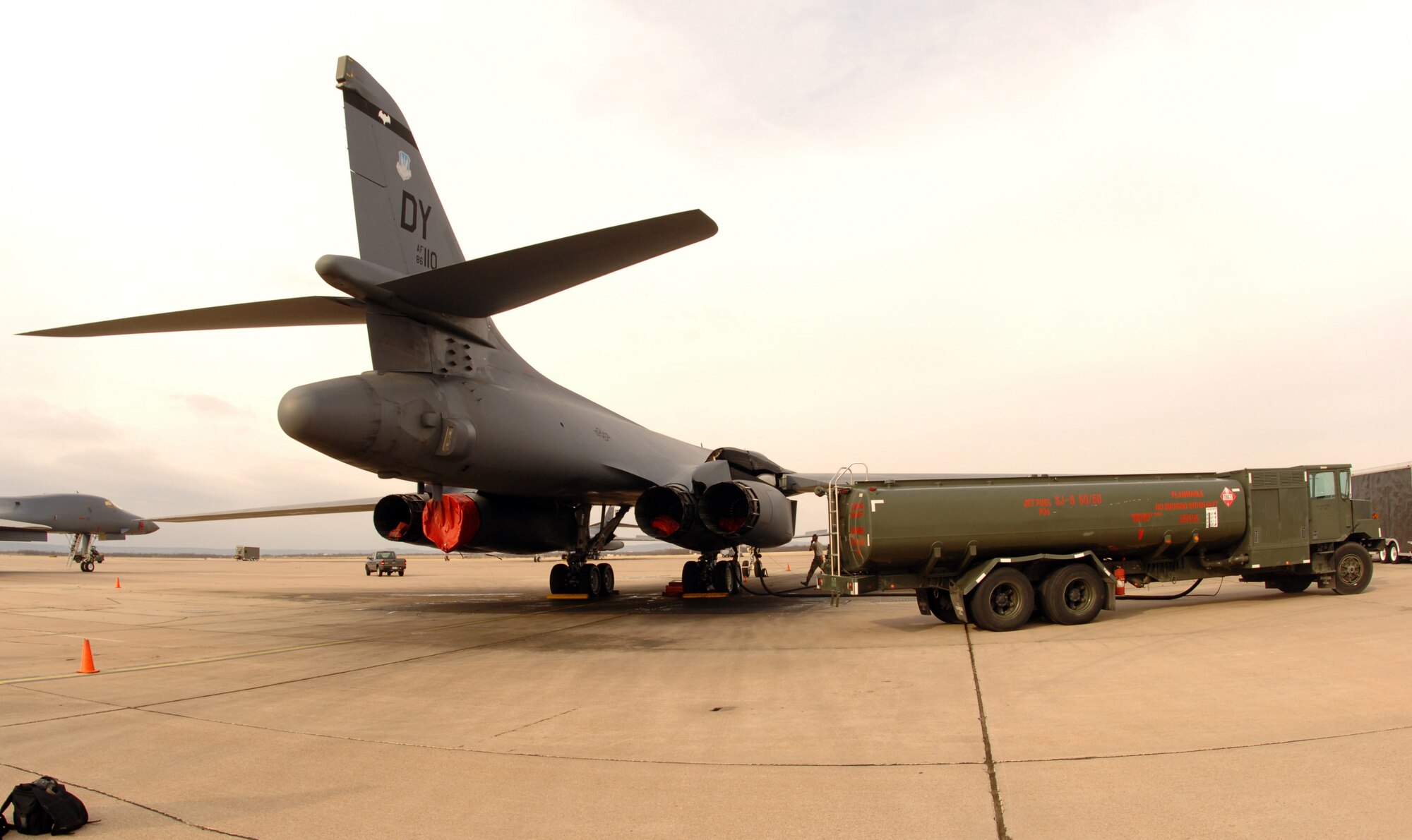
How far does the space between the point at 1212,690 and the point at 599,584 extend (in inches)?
500

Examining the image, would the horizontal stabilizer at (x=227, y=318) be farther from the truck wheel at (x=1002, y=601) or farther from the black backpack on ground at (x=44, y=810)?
the truck wheel at (x=1002, y=601)

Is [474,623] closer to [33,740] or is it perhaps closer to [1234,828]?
[33,740]

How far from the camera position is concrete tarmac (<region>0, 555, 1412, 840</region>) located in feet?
11.7

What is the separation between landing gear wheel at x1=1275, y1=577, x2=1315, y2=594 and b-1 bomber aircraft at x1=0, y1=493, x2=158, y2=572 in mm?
36598

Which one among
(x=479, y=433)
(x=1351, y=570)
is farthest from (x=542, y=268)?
(x=1351, y=570)

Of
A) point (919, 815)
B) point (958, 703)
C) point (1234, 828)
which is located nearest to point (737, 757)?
point (919, 815)

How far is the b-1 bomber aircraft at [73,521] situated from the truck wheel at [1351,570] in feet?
122

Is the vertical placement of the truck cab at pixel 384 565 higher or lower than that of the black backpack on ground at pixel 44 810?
lower

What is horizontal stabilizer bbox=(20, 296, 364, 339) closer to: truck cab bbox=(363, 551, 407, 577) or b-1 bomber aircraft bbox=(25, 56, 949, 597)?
b-1 bomber aircraft bbox=(25, 56, 949, 597)

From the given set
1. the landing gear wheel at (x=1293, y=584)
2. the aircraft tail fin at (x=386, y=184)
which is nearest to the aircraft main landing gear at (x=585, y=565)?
the aircraft tail fin at (x=386, y=184)

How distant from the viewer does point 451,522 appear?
489 inches

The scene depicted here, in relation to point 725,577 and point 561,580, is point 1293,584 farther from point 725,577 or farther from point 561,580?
point 561,580

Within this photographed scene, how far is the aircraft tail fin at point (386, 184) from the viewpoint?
9.74 meters

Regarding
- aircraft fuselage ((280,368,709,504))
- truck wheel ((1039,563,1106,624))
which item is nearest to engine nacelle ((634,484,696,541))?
aircraft fuselage ((280,368,709,504))
